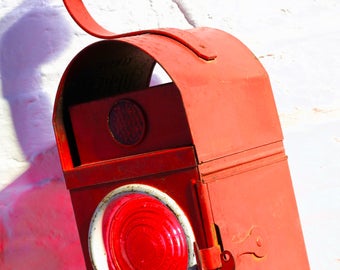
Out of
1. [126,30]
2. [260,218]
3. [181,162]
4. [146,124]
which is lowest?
[260,218]

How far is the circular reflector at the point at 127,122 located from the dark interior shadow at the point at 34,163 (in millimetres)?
677

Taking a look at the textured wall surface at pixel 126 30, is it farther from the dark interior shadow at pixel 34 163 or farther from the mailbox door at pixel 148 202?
the mailbox door at pixel 148 202

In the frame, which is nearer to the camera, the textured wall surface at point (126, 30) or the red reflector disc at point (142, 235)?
the red reflector disc at point (142, 235)

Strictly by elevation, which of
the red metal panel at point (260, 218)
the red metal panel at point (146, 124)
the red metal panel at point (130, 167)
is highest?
the red metal panel at point (146, 124)

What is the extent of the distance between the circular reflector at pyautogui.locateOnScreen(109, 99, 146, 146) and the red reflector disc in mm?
153

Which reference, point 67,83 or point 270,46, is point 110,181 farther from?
point 270,46

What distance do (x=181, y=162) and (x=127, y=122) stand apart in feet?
0.71

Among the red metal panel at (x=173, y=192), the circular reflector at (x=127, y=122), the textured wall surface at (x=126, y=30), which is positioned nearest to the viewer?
the red metal panel at (x=173, y=192)

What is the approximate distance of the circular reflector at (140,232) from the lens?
5.92 ft

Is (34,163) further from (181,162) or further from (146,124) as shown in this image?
(181,162)

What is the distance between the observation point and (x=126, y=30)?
8.36 ft

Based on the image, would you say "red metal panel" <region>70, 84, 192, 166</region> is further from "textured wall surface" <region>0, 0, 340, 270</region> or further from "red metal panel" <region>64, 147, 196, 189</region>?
"textured wall surface" <region>0, 0, 340, 270</region>

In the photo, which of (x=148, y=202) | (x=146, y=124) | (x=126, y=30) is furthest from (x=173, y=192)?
(x=126, y=30)

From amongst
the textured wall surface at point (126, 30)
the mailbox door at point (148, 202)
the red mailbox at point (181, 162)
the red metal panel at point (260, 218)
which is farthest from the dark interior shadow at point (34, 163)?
the red metal panel at point (260, 218)
